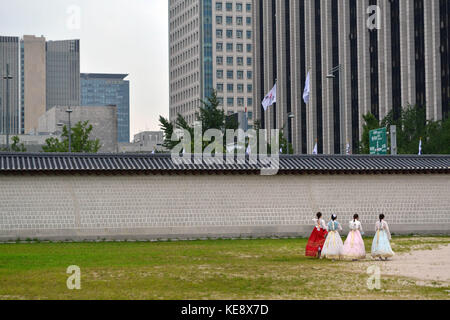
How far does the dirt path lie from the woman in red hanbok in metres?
2.17

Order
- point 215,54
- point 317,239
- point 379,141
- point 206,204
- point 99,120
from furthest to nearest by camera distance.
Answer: point 215,54 → point 99,120 → point 379,141 → point 206,204 → point 317,239

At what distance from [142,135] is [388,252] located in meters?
167

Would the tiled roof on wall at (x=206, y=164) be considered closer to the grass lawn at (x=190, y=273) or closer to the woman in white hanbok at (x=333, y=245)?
the grass lawn at (x=190, y=273)

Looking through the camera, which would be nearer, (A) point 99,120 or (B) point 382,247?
(B) point 382,247

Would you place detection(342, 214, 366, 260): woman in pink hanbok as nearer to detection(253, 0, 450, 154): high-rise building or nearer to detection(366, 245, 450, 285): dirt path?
detection(366, 245, 450, 285): dirt path

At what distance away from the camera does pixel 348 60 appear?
3388 inches

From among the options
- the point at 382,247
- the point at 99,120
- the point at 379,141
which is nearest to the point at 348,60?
the point at 379,141

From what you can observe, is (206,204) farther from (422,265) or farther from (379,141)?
(379,141)

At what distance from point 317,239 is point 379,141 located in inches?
808

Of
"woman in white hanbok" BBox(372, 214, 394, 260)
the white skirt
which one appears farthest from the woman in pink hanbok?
"woman in white hanbok" BBox(372, 214, 394, 260)

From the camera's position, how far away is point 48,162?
31.5 meters

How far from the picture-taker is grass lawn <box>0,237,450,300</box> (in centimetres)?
1537

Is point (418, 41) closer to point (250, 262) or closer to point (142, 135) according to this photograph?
point (250, 262)

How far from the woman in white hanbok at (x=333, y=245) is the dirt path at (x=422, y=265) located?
4.99 ft
